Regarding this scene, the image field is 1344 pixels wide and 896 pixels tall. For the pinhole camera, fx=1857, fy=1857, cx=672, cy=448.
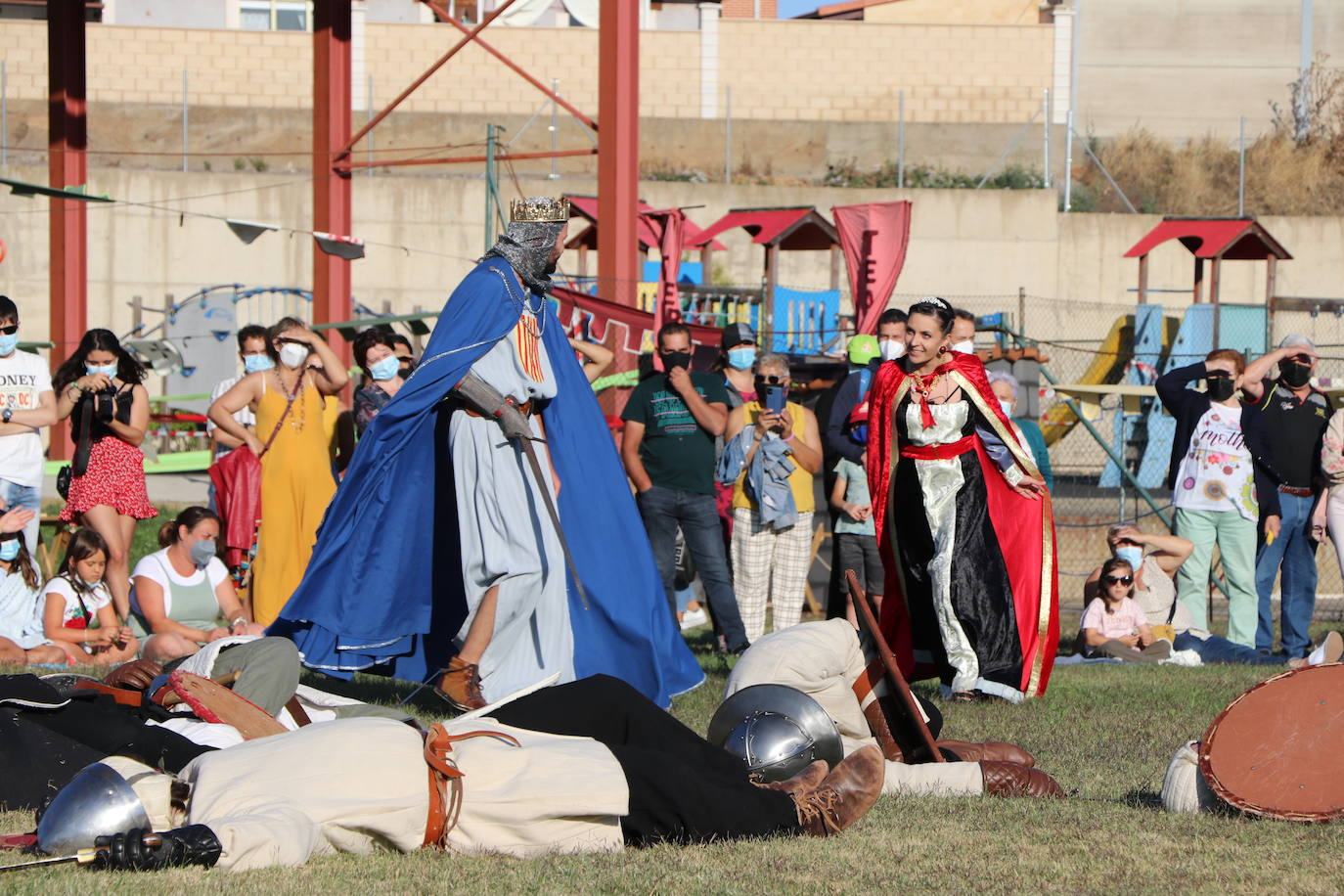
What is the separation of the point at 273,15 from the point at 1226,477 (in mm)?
32507

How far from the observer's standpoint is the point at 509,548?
6.79 m

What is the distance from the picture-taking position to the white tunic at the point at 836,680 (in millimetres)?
5387

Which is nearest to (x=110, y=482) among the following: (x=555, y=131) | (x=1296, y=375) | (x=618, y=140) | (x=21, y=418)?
(x=21, y=418)

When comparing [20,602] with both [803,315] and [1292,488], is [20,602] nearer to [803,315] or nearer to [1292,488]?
[1292,488]

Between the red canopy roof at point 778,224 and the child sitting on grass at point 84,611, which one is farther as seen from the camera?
the red canopy roof at point 778,224

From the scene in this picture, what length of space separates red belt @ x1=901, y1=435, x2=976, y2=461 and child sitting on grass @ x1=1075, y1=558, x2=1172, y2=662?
2503mm

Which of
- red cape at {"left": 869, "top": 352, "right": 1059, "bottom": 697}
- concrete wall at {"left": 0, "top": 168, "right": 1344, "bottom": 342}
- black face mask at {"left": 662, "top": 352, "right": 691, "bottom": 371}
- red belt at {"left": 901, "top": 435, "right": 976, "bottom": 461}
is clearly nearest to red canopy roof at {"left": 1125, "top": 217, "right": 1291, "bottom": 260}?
concrete wall at {"left": 0, "top": 168, "right": 1344, "bottom": 342}

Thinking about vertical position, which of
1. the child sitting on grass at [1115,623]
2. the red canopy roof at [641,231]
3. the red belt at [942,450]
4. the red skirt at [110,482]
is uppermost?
the red canopy roof at [641,231]

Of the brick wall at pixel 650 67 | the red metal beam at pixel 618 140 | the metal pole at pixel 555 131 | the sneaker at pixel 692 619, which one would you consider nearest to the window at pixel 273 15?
the brick wall at pixel 650 67

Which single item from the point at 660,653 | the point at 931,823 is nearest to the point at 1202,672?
the point at 660,653

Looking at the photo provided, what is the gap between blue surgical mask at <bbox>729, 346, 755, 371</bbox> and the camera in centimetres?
1021

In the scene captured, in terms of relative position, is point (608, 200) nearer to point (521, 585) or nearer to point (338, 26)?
point (338, 26)

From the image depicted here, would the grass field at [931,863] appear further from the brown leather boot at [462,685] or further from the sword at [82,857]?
the brown leather boot at [462,685]

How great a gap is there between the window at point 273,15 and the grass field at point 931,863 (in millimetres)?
36520
